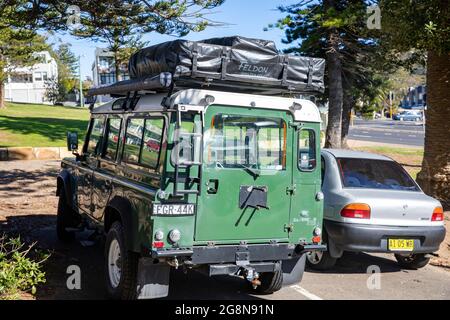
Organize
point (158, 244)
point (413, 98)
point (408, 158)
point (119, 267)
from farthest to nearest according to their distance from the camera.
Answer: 1. point (413, 98)
2. point (408, 158)
3. point (119, 267)
4. point (158, 244)

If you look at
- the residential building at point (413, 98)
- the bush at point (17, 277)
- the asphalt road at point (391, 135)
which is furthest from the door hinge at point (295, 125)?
the residential building at point (413, 98)

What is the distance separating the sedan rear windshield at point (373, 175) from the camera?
7.18m

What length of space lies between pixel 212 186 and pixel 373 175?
10.6 ft

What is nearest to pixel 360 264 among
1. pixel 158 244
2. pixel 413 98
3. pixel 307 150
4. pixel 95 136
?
pixel 307 150

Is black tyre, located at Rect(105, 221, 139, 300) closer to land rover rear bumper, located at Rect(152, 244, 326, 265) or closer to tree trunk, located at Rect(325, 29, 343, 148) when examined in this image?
land rover rear bumper, located at Rect(152, 244, 326, 265)

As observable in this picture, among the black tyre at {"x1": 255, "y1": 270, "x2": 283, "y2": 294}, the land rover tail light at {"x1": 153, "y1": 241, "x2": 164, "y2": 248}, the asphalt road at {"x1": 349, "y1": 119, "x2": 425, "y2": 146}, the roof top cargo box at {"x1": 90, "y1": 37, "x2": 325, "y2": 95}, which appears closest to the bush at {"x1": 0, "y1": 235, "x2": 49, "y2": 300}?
the land rover tail light at {"x1": 153, "y1": 241, "x2": 164, "y2": 248}

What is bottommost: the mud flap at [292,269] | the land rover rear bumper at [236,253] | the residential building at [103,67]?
the mud flap at [292,269]

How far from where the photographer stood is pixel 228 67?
5.19 metres

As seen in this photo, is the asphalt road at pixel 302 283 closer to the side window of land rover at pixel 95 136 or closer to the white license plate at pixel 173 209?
the white license plate at pixel 173 209

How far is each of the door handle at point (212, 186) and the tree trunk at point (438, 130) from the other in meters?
6.98

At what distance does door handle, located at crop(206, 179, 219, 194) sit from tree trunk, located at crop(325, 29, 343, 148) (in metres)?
14.1

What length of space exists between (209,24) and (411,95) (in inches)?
5080

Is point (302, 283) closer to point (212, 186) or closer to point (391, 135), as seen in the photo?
point (212, 186)

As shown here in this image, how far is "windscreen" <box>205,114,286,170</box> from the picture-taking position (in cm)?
511
